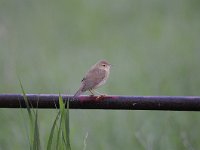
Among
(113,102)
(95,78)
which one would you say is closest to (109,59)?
(95,78)

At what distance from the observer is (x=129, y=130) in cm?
714

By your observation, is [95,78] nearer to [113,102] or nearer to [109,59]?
[113,102]

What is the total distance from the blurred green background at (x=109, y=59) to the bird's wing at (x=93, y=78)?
0.51 metres

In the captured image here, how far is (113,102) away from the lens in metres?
4.22

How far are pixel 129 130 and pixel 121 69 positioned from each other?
7.91 feet

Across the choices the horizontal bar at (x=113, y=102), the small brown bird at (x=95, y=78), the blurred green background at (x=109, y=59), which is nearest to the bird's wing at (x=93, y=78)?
the small brown bird at (x=95, y=78)

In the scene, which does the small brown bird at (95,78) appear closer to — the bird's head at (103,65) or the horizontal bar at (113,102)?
the bird's head at (103,65)

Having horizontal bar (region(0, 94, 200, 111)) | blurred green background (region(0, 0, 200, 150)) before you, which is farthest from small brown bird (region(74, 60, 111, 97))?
horizontal bar (region(0, 94, 200, 111))

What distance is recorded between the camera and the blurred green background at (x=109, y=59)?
22.8 ft

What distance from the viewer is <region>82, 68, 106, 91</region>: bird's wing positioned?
218 inches

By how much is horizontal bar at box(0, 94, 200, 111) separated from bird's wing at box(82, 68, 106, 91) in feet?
3.58

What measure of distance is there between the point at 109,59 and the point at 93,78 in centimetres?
422

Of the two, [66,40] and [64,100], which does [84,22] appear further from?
[64,100]

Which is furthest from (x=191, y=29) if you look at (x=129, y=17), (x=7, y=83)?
(x=7, y=83)
